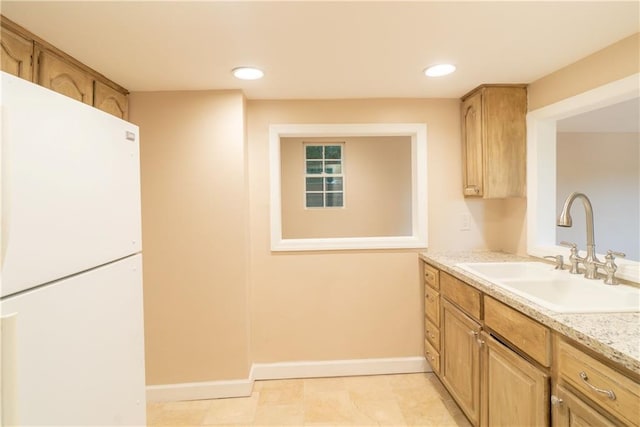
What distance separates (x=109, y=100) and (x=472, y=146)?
2439mm

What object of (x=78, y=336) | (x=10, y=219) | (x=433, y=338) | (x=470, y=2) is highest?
(x=470, y=2)

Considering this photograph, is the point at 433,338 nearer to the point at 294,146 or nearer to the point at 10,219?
the point at 10,219

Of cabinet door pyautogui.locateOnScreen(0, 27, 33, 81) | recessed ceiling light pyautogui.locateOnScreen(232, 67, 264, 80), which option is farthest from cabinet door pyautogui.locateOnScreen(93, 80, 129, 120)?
recessed ceiling light pyautogui.locateOnScreen(232, 67, 264, 80)

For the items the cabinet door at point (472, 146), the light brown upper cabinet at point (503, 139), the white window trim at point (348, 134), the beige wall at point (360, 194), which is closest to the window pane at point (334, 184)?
the beige wall at point (360, 194)

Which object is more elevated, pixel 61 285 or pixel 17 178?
pixel 17 178

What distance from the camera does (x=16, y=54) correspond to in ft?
4.56

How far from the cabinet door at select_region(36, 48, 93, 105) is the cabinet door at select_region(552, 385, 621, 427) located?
2540 millimetres

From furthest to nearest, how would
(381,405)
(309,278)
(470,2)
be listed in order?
1. (309,278)
2. (381,405)
3. (470,2)

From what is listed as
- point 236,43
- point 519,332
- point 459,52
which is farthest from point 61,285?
point 459,52

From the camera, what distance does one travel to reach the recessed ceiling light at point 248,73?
184 centimetres

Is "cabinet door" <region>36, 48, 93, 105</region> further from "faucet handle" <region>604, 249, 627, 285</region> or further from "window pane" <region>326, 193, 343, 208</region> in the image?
"window pane" <region>326, 193, 343, 208</region>

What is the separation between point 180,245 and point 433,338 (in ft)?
6.22

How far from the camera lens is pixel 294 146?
15.3 ft

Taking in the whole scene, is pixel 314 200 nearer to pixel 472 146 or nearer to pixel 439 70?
pixel 472 146
